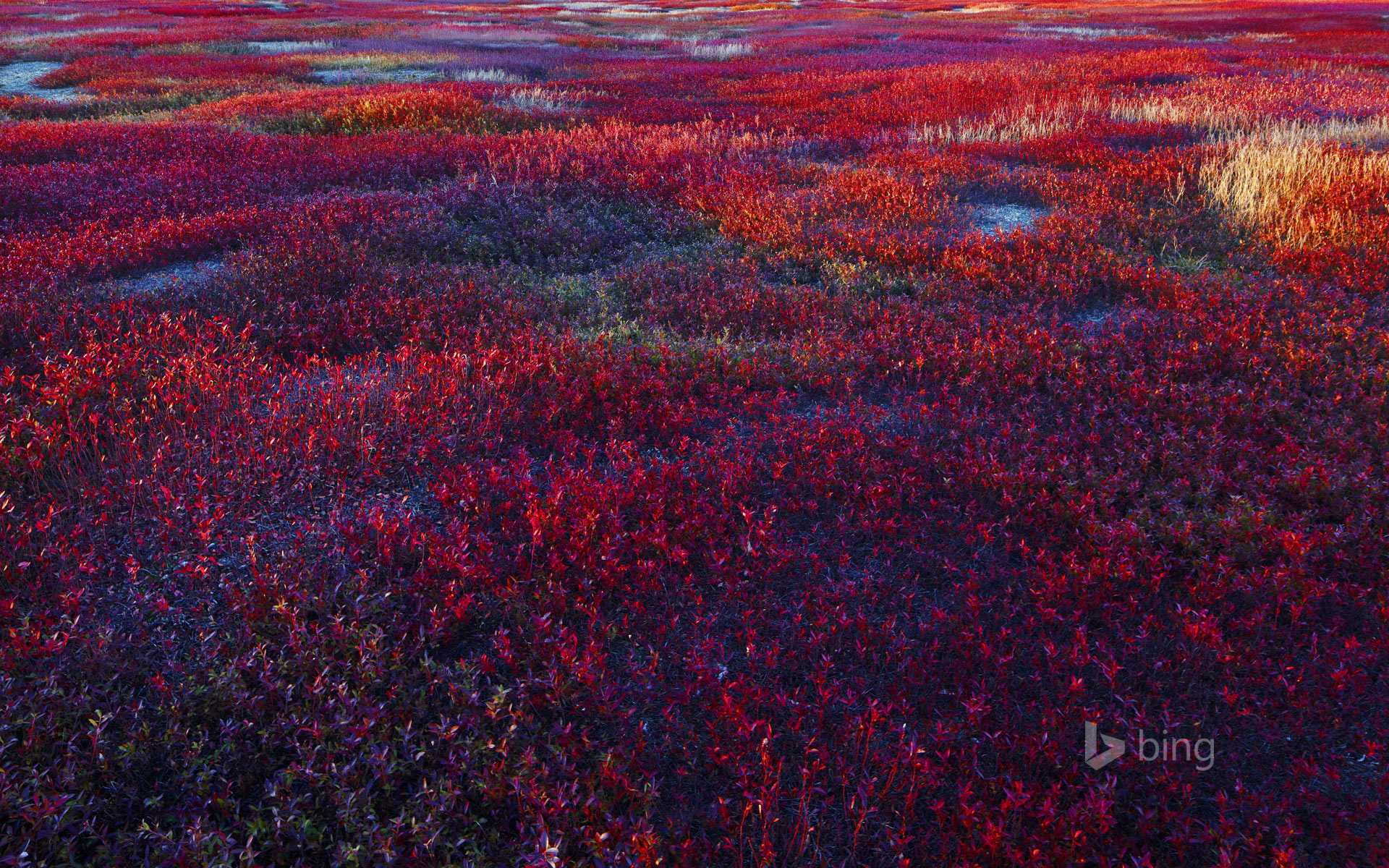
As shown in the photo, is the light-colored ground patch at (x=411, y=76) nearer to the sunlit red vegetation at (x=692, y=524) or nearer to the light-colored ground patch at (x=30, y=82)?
the light-colored ground patch at (x=30, y=82)

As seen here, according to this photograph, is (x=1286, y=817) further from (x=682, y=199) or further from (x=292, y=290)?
(x=682, y=199)

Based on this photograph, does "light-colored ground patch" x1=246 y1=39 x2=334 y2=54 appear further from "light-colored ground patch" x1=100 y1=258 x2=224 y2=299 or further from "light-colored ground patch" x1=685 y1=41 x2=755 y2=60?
"light-colored ground patch" x1=100 y1=258 x2=224 y2=299

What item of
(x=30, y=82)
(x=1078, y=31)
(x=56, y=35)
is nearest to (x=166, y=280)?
(x=30, y=82)

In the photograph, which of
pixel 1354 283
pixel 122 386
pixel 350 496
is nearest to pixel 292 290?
pixel 122 386

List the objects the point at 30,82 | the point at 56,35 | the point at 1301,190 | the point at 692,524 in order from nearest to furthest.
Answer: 1. the point at 692,524
2. the point at 1301,190
3. the point at 30,82
4. the point at 56,35

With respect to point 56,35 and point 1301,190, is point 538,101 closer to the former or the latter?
point 1301,190

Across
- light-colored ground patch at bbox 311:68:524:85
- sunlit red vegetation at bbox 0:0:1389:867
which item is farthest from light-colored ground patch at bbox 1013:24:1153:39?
sunlit red vegetation at bbox 0:0:1389:867

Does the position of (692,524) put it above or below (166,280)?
below
